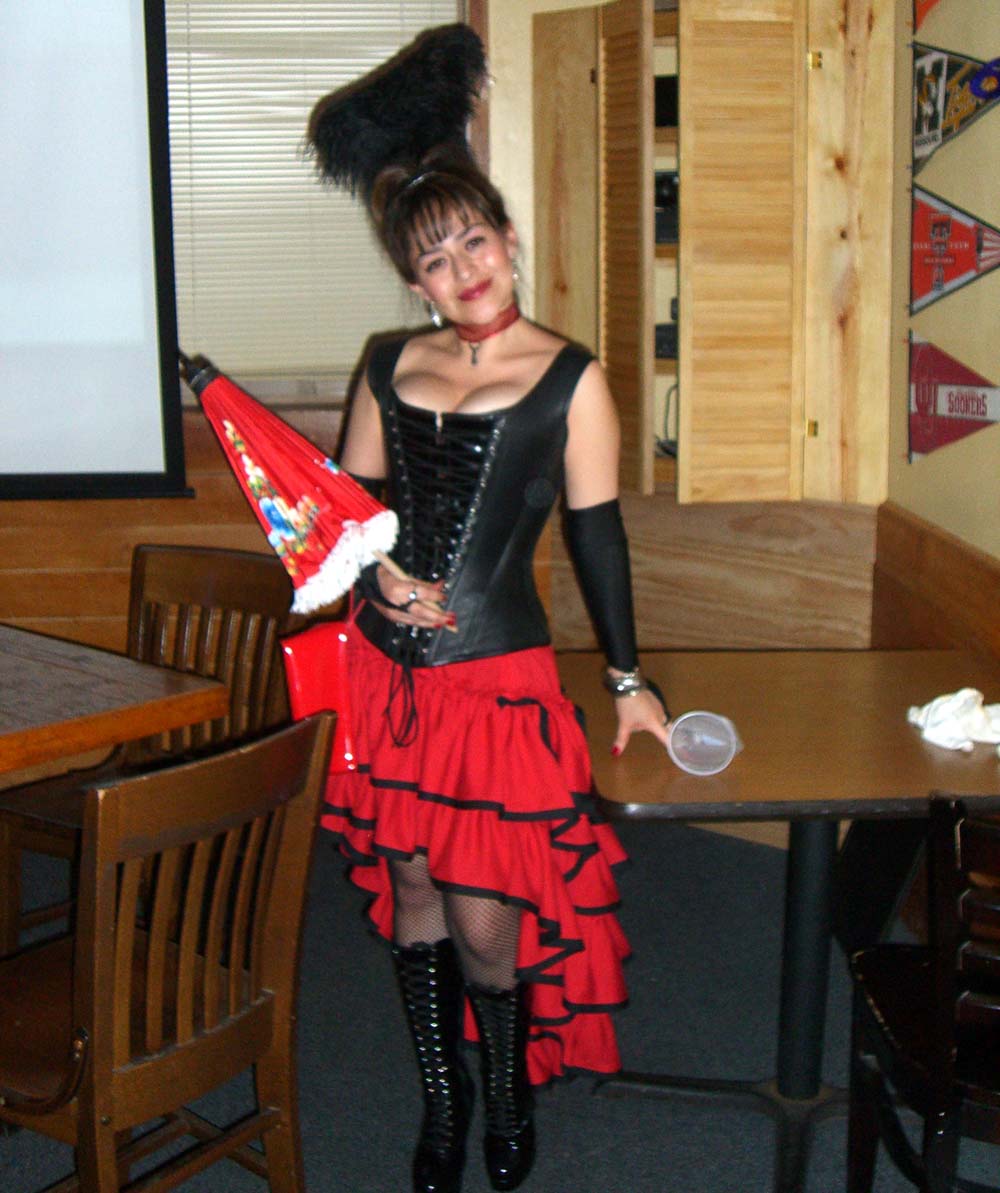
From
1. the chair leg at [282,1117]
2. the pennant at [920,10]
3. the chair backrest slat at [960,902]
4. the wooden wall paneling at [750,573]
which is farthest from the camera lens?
the wooden wall paneling at [750,573]

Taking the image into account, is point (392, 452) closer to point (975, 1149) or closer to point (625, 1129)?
point (625, 1129)

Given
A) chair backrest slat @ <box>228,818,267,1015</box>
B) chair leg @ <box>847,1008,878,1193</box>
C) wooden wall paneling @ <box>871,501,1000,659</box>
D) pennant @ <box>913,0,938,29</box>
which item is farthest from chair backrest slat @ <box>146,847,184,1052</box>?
pennant @ <box>913,0,938,29</box>

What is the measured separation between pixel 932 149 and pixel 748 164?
39cm

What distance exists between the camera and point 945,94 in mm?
2742

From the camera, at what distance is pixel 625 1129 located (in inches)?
89.7

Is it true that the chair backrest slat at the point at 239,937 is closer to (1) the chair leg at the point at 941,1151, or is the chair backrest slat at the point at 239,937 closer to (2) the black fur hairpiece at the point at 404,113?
(1) the chair leg at the point at 941,1151

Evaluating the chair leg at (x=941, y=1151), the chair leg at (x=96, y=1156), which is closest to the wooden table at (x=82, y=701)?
the chair leg at (x=96, y=1156)

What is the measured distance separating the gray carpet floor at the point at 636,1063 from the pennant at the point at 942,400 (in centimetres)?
110

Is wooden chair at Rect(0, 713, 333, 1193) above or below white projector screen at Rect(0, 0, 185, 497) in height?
below

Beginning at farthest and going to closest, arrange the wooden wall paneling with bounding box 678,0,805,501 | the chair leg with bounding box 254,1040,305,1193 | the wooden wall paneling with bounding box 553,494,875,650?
the wooden wall paneling with bounding box 553,494,875,650
the wooden wall paneling with bounding box 678,0,805,501
the chair leg with bounding box 254,1040,305,1193

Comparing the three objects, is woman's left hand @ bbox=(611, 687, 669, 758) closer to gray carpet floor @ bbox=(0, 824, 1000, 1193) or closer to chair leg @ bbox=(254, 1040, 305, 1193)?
chair leg @ bbox=(254, 1040, 305, 1193)

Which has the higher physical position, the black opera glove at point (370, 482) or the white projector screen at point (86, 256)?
the white projector screen at point (86, 256)

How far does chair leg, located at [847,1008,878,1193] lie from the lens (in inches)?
71.4

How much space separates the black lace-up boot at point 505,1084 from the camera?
1.99m
